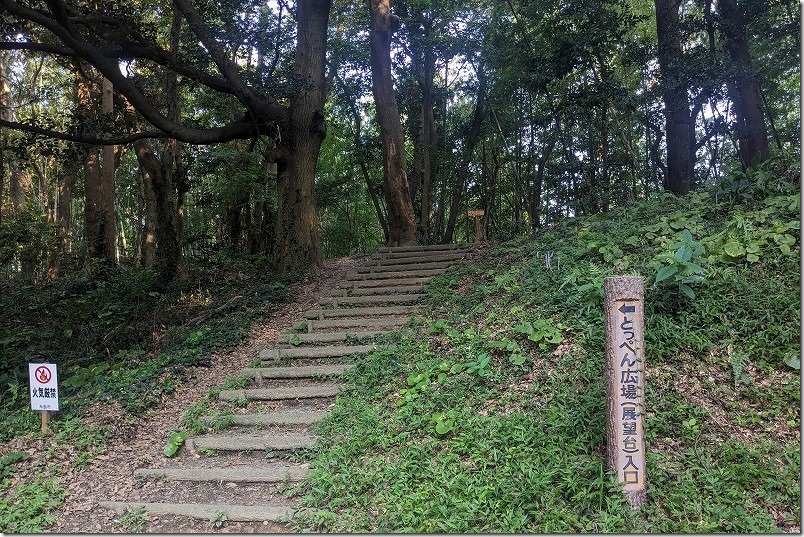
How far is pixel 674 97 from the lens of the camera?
8375 mm

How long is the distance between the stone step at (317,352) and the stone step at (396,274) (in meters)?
3.01

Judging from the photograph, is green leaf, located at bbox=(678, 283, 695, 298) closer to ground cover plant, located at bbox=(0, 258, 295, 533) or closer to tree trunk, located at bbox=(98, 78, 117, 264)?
ground cover plant, located at bbox=(0, 258, 295, 533)

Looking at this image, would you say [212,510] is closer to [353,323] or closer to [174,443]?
[174,443]

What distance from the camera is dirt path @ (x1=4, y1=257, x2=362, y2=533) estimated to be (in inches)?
139

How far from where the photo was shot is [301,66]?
9.90m

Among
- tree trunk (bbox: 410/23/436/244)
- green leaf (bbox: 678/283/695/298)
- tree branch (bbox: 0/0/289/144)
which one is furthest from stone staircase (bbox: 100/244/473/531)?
tree trunk (bbox: 410/23/436/244)

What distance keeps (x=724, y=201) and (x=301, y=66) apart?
835 cm

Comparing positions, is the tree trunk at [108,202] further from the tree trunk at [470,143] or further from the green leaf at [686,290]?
the green leaf at [686,290]

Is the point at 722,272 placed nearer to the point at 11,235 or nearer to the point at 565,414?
the point at 565,414

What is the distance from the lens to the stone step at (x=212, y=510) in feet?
11.3

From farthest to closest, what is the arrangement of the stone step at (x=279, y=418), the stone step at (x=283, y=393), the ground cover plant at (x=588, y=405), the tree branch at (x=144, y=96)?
the tree branch at (x=144, y=96)
the stone step at (x=283, y=393)
the stone step at (x=279, y=418)
the ground cover plant at (x=588, y=405)

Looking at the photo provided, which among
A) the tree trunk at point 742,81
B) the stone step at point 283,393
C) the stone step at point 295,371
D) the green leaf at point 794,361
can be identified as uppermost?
the tree trunk at point 742,81

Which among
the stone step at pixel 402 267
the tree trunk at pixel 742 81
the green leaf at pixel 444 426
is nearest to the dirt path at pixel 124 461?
the green leaf at pixel 444 426

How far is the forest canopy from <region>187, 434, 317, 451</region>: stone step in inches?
222
